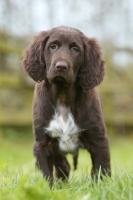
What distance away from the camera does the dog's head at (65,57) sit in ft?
12.0

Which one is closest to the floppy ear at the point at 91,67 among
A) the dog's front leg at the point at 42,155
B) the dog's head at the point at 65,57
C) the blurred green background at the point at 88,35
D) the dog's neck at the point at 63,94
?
the dog's head at the point at 65,57

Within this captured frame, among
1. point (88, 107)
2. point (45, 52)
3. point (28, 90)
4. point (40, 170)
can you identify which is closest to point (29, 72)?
point (45, 52)

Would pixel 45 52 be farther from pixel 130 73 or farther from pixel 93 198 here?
pixel 130 73

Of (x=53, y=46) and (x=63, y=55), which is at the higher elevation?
(x=53, y=46)

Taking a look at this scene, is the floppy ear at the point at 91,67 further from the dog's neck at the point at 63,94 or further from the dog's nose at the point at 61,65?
the dog's nose at the point at 61,65

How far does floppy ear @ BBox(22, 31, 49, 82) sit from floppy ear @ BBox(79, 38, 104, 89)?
374 mm

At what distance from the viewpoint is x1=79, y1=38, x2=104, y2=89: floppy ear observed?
3904 mm

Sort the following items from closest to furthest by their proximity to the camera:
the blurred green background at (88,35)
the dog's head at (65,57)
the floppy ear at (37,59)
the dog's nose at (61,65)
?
the dog's nose at (61,65)
the dog's head at (65,57)
the floppy ear at (37,59)
the blurred green background at (88,35)

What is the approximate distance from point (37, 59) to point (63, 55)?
1.63 ft

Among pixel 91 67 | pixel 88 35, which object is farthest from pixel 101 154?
pixel 88 35

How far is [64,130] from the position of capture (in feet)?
12.7

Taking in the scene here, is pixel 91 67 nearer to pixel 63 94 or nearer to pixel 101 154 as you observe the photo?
pixel 63 94

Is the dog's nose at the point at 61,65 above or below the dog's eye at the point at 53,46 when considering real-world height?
below

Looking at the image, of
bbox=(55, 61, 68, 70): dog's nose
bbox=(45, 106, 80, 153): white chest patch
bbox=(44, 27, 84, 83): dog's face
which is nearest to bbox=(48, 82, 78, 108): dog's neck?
bbox=(45, 106, 80, 153): white chest patch
